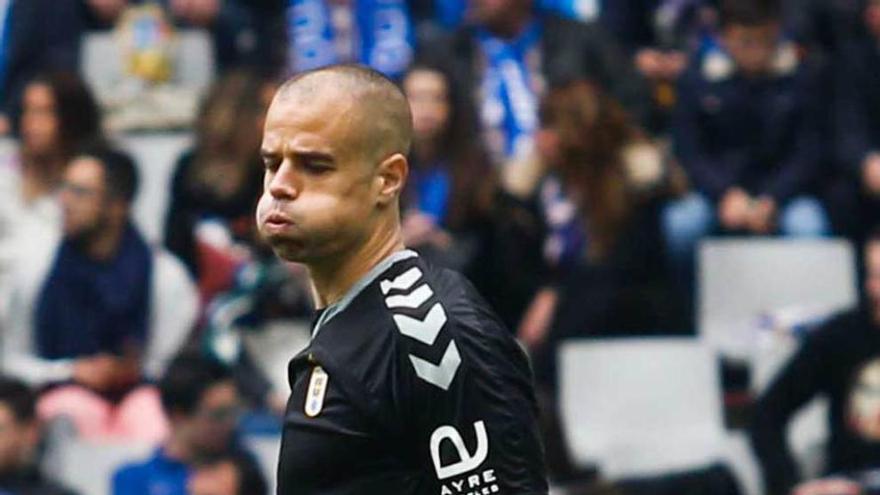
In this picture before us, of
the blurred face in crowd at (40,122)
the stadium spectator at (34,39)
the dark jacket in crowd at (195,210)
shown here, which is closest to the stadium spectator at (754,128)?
the dark jacket in crowd at (195,210)

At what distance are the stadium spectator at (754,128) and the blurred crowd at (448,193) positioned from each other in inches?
0.4

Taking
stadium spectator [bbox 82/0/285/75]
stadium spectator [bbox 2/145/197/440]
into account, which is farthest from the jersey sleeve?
stadium spectator [bbox 82/0/285/75]

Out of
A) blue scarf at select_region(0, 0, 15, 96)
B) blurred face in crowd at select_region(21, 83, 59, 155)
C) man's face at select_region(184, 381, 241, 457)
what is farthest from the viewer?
blue scarf at select_region(0, 0, 15, 96)

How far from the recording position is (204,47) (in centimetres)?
1005

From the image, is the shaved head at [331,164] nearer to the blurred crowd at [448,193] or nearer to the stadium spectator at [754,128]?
the blurred crowd at [448,193]

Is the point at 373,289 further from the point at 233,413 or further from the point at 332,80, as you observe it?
the point at 233,413

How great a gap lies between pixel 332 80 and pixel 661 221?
5.19m

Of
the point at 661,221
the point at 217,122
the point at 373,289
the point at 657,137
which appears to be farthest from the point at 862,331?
the point at 373,289

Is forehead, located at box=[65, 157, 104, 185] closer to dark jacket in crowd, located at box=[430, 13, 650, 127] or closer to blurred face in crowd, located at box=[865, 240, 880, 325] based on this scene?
dark jacket in crowd, located at box=[430, 13, 650, 127]

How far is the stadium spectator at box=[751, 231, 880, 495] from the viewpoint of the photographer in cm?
770

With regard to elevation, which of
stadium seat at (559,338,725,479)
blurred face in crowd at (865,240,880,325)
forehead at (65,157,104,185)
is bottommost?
stadium seat at (559,338,725,479)

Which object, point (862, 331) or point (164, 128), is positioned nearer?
point (862, 331)

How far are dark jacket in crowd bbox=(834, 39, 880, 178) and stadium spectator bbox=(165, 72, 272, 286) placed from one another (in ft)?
7.28

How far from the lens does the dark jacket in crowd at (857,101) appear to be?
9.05 m
